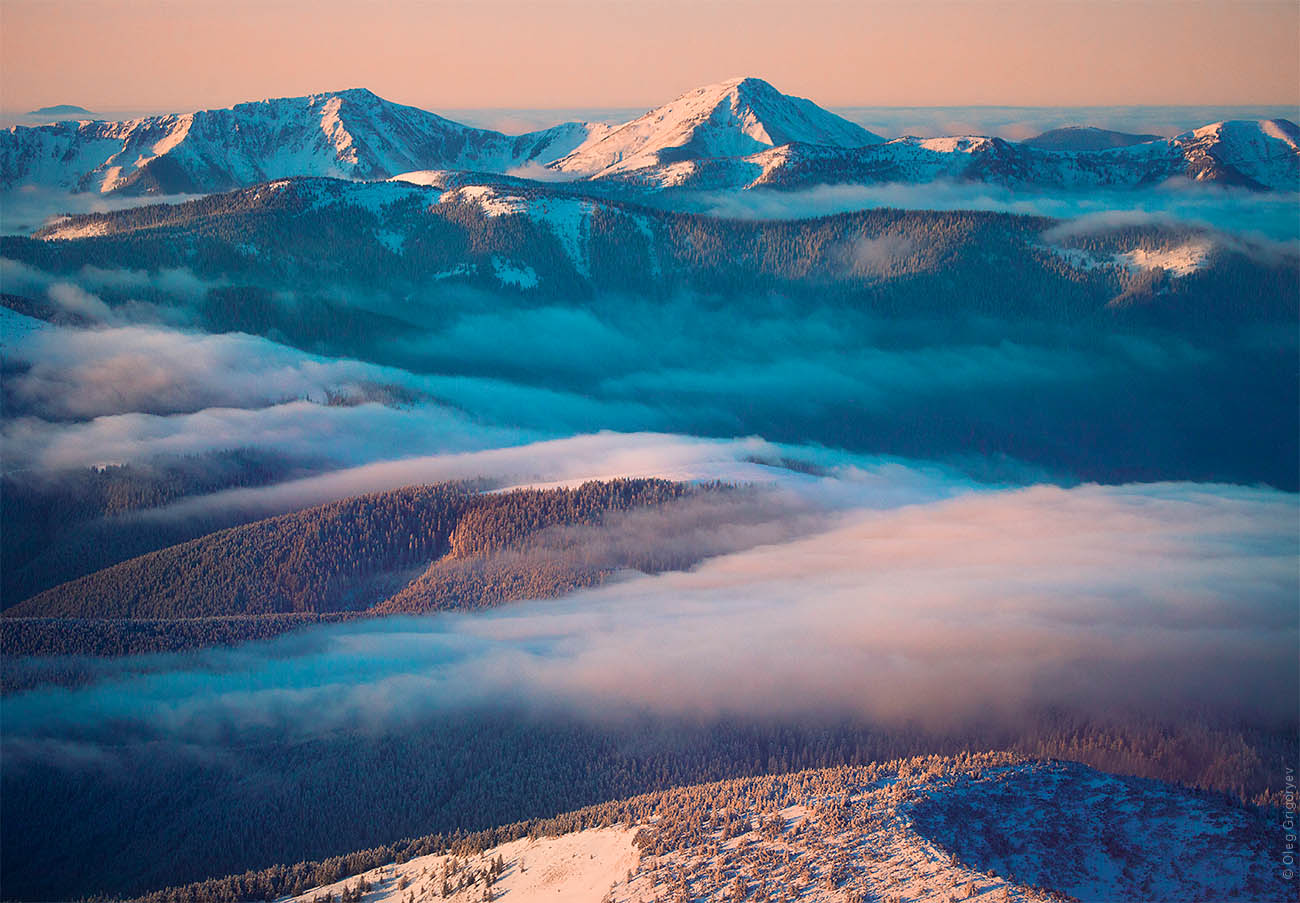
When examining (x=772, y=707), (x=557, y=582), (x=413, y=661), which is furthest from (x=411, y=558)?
(x=772, y=707)

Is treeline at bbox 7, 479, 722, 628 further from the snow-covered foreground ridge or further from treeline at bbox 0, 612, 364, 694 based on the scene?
the snow-covered foreground ridge

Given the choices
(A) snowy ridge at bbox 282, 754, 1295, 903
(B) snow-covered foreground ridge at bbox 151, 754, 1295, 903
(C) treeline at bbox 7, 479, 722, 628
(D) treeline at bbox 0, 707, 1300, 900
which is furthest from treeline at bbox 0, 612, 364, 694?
(A) snowy ridge at bbox 282, 754, 1295, 903

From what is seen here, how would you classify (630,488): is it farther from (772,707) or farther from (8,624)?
(8,624)

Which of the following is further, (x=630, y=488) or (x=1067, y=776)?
(x=630, y=488)

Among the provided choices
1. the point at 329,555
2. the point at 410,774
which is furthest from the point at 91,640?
the point at 410,774

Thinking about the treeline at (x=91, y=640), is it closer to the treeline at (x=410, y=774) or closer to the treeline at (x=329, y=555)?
the treeline at (x=410, y=774)

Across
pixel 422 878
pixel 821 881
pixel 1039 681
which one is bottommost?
pixel 1039 681
